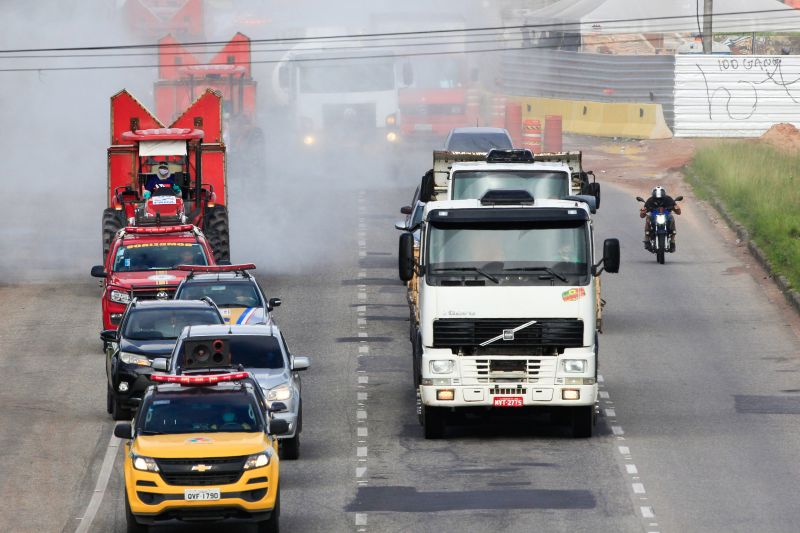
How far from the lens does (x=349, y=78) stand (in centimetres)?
5647

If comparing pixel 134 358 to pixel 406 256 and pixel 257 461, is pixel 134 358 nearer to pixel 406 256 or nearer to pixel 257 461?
pixel 406 256

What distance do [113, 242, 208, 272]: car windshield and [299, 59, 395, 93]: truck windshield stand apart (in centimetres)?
2497

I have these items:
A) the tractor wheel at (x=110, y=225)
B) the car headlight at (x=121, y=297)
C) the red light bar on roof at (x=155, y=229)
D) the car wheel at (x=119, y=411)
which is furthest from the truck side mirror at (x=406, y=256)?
the tractor wheel at (x=110, y=225)

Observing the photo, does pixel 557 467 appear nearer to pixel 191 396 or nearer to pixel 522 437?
pixel 522 437

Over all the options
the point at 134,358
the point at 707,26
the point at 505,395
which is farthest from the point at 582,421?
the point at 707,26

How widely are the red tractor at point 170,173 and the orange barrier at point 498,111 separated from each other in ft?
85.7

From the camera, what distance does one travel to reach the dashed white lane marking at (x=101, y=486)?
64.6 feet

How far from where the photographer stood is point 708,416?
981 inches

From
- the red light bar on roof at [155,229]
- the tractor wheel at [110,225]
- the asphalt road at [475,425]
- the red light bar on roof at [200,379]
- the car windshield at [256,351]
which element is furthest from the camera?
the tractor wheel at [110,225]

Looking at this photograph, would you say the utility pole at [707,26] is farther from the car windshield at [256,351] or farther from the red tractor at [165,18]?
the car windshield at [256,351]

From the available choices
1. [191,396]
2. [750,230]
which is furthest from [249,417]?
[750,230]

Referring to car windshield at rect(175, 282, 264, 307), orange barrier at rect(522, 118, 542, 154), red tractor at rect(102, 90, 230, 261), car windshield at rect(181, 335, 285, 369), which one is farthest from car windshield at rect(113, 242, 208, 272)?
orange barrier at rect(522, 118, 542, 154)

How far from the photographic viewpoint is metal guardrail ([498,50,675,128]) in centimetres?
5900

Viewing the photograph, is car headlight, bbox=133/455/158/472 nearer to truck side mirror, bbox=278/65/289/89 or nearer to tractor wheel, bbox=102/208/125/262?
tractor wheel, bbox=102/208/125/262
